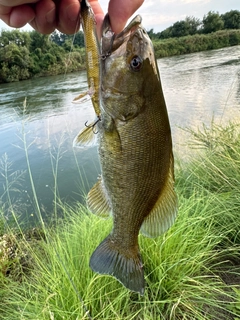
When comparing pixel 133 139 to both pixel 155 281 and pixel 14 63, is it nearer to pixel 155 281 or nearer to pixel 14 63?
pixel 155 281

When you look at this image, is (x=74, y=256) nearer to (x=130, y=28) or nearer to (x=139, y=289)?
(x=139, y=289)

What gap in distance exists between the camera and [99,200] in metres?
1.35

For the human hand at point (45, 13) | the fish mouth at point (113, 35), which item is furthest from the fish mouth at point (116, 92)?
the human hand at point (45, 13)

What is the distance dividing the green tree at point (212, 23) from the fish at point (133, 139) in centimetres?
4726

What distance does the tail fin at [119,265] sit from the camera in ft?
4.57

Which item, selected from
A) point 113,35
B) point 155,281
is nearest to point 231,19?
point 155,281

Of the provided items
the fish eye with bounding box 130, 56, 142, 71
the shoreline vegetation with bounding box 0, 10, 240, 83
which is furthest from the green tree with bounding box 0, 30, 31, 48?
the fish eye with bounding box 130, 56, 142, 71

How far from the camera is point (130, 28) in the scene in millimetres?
1069

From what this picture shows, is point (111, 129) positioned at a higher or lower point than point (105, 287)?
higher

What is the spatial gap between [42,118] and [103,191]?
428 inches

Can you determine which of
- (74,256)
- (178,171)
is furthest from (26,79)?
(74,256)

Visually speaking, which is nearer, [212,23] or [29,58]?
[29,58]

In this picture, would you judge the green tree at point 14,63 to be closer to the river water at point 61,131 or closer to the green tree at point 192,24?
the river water at point 61,131

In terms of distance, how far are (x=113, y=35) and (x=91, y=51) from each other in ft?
0.33
